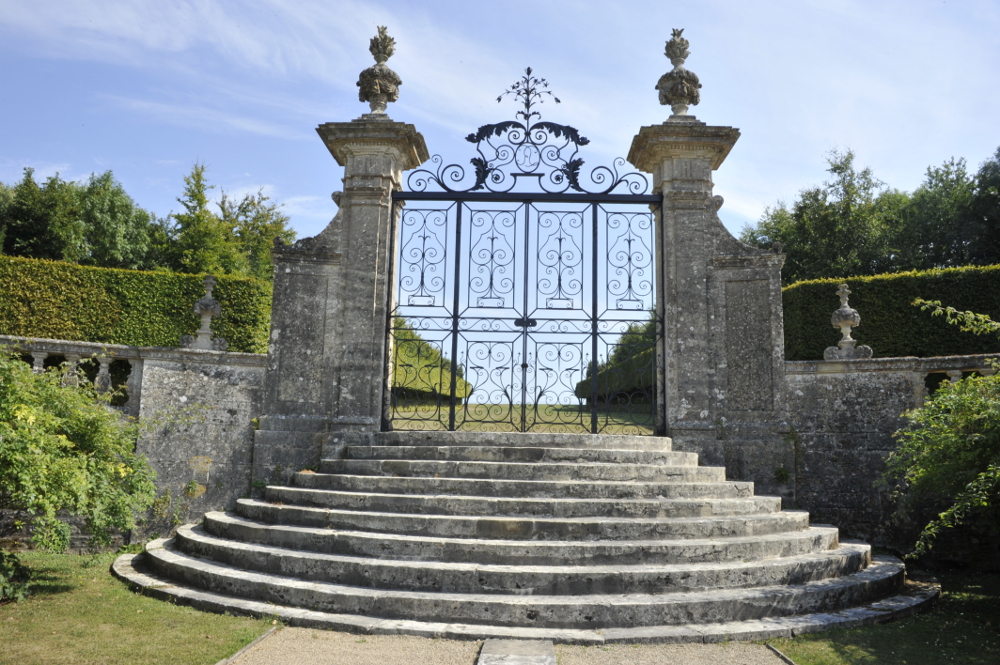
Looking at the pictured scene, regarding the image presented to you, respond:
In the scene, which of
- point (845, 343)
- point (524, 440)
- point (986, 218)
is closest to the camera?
point (524, 440)

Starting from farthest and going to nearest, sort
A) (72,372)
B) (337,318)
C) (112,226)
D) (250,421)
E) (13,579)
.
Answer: (112,226), (250,421), (337,318), (72,372), (13,579)

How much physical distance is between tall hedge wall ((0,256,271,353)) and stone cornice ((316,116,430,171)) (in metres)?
5.68

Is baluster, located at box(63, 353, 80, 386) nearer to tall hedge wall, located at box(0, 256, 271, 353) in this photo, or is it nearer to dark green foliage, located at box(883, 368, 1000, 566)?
tall hedge wall, located at box(0, 256, 271, 353)

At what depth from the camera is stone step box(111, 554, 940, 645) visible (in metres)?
4.23

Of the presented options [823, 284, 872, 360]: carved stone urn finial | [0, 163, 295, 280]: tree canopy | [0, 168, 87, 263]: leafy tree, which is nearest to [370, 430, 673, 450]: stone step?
[823, 284, 872, 360]: carved stone urn finial

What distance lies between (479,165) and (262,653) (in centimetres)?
578

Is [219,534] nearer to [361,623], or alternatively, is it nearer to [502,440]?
[361,623]

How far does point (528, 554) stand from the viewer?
4945 mm

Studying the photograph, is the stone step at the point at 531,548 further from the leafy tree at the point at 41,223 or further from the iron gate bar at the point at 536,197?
the leafy tree at the point at 41,223

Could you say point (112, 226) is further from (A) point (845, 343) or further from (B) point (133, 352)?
(A) point (845, 343)

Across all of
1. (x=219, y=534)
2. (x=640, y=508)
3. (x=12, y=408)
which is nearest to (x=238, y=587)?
(x=219, y=534)

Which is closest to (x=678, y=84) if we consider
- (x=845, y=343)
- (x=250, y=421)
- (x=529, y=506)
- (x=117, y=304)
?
(x=845, y=343)

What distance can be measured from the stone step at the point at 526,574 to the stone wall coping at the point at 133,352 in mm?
2954

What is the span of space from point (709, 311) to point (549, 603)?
4188 mm
